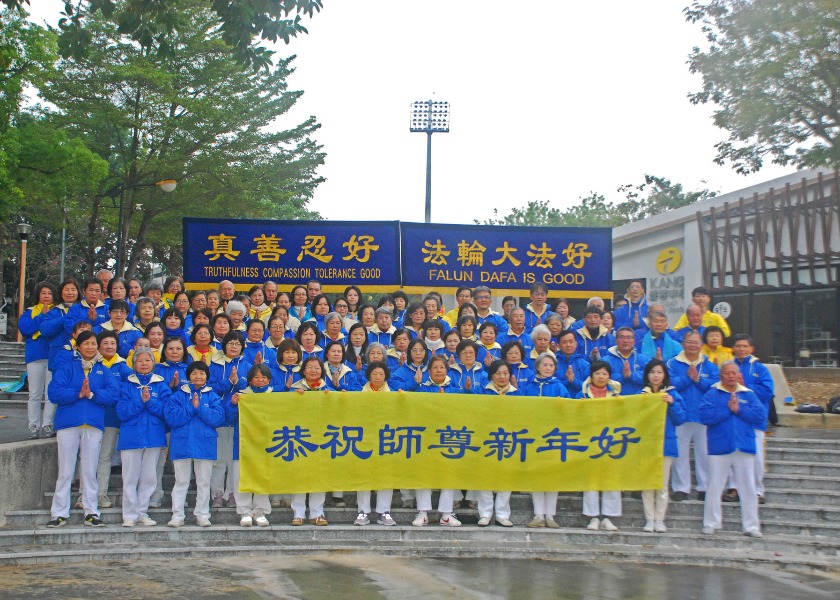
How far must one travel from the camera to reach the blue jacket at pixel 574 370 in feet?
28.3

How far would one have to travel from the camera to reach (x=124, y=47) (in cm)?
2542

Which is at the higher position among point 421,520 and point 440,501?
point 440,501

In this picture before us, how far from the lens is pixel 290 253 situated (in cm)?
1173

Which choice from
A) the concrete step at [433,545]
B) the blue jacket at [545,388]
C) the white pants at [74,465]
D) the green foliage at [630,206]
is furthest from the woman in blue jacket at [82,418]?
the green foliage at [630,206]

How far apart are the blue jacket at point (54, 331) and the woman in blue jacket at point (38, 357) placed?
56 millimetres

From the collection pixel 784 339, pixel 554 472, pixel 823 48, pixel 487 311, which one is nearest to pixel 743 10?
pixel 823 48

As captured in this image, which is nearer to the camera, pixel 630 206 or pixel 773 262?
pixel 773 262

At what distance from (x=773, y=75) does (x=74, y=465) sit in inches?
509

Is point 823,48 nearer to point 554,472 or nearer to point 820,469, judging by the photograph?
point 820,469

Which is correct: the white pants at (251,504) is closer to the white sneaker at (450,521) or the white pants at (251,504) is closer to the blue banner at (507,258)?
the white sneaker at (450,521)

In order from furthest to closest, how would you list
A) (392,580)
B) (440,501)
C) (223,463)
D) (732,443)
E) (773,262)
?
(773,262)
(223,463)
(440,501)
(732,443)
(392,580)

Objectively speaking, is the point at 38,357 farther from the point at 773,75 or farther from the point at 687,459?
the point at 773,75

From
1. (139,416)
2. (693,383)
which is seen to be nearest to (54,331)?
(139,416)

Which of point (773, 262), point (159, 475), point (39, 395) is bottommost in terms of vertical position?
point (159, 475)
